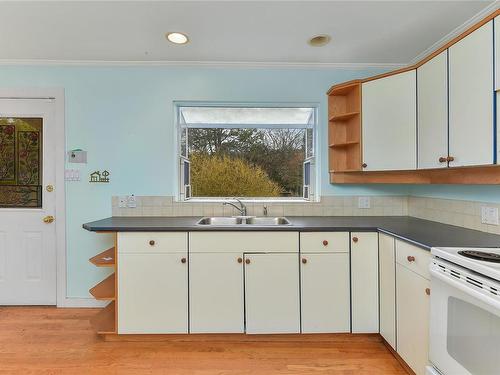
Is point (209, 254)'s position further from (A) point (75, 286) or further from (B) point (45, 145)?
(B) point (45, 145)

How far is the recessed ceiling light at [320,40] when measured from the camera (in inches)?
83.1

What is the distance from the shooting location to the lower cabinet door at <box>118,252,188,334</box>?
2.00 meters

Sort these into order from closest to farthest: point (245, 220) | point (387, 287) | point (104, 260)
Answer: point (387, 287), point (104, 260), point (245, 220)

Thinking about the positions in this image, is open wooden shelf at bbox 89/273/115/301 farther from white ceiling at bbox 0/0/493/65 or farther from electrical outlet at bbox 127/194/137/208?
white ceiling at bbox 0/0/493/65

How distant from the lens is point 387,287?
189cm

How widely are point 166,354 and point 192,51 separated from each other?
2434 millimetres

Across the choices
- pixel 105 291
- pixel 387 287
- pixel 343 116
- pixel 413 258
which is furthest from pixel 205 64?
pixel 387 287

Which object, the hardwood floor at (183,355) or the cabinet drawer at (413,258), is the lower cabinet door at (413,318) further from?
the hardwood floor at (183,355)

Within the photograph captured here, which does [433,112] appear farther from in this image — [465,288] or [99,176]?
[99,176]

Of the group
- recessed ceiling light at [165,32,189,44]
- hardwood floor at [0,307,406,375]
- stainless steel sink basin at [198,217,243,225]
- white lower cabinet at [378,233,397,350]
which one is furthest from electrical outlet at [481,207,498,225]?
recessed ceiling light at [165,32,189,44]

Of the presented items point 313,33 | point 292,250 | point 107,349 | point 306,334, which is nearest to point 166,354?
point 107,349

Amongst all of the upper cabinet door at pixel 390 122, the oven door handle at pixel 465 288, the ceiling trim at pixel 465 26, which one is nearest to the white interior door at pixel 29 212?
the upper cabinet door at pixel 390 122

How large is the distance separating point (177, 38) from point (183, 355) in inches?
94.5

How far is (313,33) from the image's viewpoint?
2.07 m
